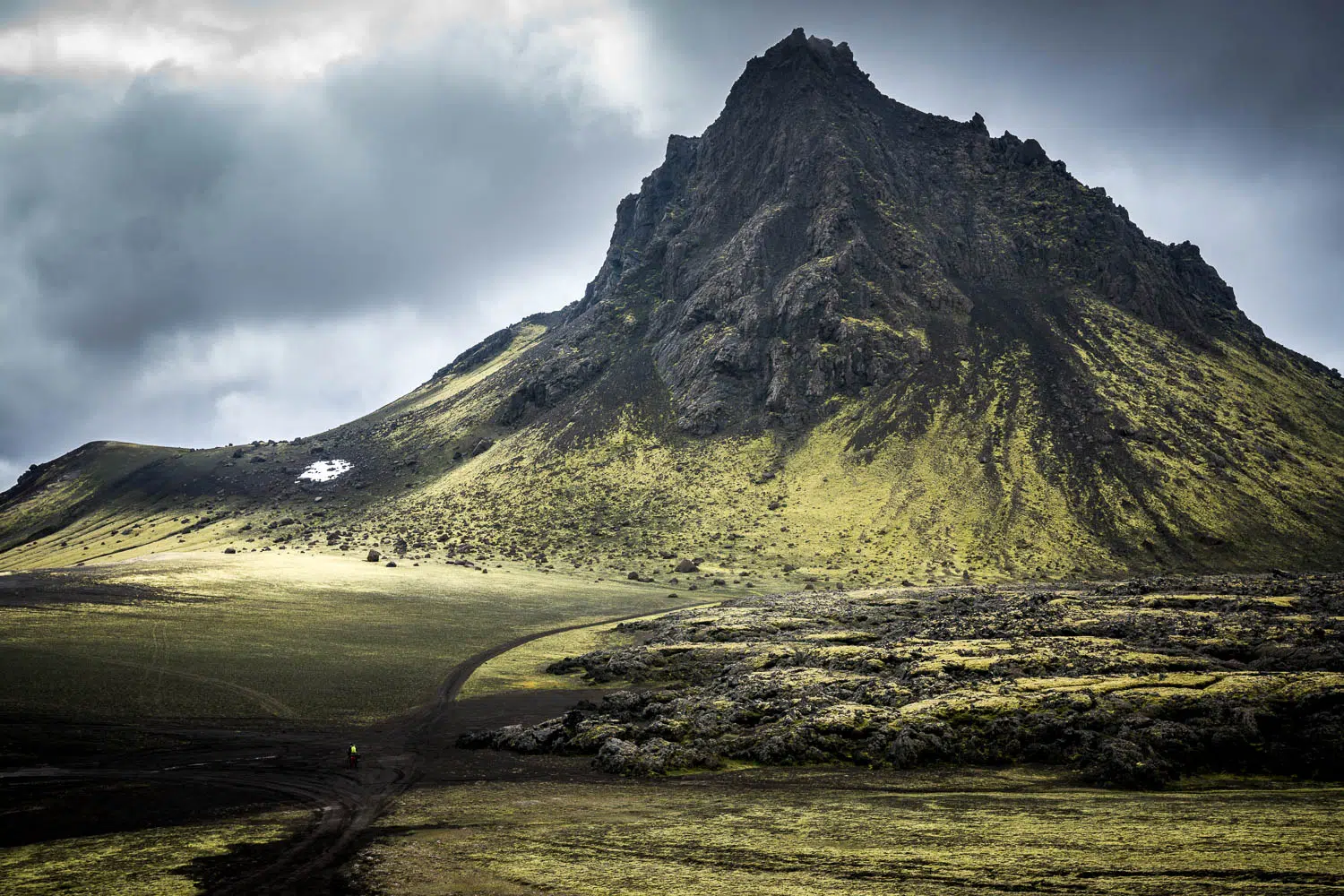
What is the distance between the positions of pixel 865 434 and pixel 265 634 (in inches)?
4565

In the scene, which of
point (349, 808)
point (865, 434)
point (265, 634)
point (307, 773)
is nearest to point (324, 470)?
point (865, 434)

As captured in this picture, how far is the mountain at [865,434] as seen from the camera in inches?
4414

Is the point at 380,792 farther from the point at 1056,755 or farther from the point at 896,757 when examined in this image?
the point at 1056,755

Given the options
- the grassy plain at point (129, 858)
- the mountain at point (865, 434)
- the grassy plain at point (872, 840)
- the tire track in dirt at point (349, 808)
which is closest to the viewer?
the grassy plain at point (872, 840)

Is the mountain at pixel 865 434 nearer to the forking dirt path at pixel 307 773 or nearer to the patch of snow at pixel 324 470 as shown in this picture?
the patch of snow at pixel 324 470

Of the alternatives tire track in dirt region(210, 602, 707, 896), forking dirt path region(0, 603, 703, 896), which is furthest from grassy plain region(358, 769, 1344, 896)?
forking dirt path region(0, 603, 703, 896)

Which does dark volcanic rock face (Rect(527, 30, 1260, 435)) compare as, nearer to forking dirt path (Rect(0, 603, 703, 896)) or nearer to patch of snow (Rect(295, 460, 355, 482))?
patch of snow (Rect(295, 460, 355, 482))

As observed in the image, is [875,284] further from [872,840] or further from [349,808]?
Answer: [349,808]

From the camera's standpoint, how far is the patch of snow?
176m

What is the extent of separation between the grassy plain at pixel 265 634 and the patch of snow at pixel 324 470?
9271 cm

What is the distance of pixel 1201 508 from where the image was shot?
11169cm

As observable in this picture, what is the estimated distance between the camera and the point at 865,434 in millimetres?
→ 143000

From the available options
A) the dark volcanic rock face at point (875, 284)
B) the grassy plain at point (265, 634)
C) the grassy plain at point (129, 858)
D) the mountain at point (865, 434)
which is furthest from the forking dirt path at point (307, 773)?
the dark volcanic rock face at point (875, 284)

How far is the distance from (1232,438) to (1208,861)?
487 feet
